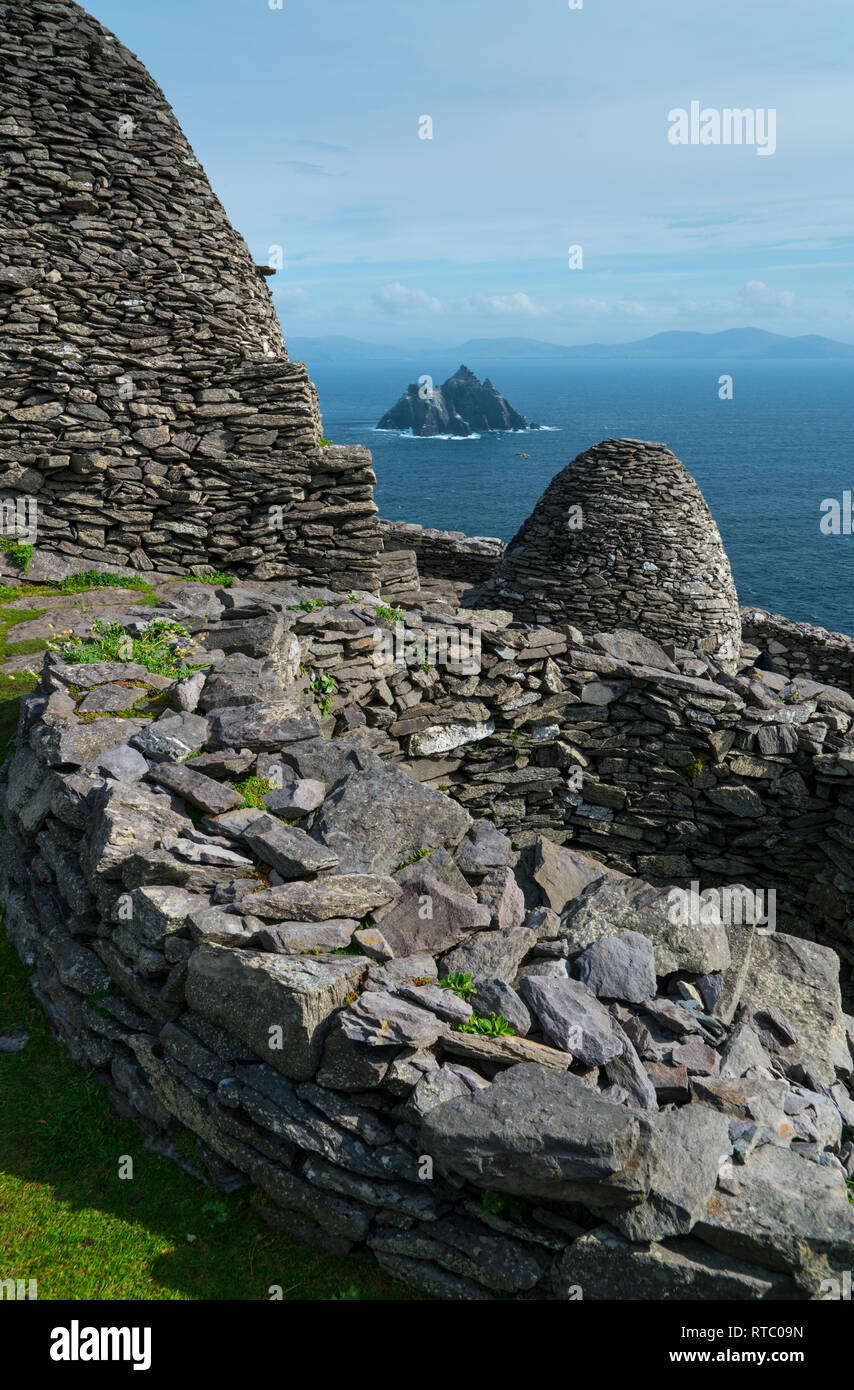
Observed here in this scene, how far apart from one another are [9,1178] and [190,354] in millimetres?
12390

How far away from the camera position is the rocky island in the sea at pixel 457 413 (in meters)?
150

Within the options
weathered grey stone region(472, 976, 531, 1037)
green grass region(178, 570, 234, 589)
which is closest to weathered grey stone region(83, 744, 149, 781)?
weathered grey stone region(472, 976, 531, 1037)

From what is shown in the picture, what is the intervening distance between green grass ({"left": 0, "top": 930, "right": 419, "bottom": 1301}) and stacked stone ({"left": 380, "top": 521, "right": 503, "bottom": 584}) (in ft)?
68.3

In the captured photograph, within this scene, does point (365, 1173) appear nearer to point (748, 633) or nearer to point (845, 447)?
point (748, 633)

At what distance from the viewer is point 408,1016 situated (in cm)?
484

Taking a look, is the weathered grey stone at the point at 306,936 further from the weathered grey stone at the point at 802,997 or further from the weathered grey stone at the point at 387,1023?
the weathered grey stone at the point at 802,997

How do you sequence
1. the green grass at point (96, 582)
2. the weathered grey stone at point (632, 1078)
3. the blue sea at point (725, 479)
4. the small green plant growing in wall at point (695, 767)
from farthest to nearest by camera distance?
the blue sea at point (725, 479) → the green grass at point (96, 582) → the small green plant growing in wall at point (695, 767) → the weathered grey stone at point (632, 1078)

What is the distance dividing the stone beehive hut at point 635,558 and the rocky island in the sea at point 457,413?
135 meters

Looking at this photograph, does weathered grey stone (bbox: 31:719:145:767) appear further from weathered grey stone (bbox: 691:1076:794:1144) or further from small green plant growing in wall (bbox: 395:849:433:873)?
weathered grey stone (bbox: 691:1076:794:1144)

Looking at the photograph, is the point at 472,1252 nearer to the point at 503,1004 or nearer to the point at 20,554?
the point at 503,1004

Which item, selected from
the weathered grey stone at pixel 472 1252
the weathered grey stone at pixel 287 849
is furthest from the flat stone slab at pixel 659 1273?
the weathered grey stone at pixel 287 849

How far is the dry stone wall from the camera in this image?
4.27 metres

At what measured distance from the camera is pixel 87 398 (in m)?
14.0

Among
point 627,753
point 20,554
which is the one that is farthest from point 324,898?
point 20,554
